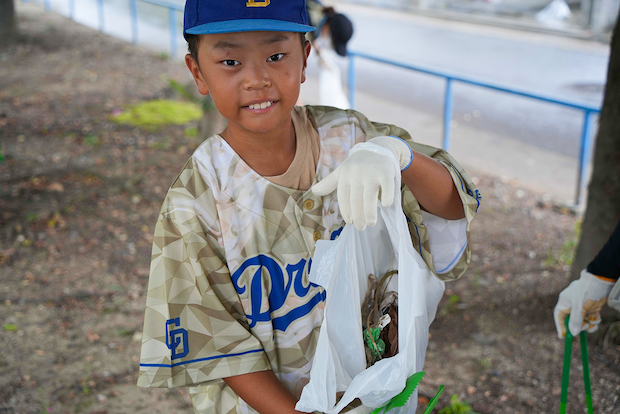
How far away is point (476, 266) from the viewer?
3.92 metres

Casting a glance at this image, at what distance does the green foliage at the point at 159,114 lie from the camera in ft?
22.0

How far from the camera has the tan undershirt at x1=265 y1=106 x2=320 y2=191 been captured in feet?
4.90

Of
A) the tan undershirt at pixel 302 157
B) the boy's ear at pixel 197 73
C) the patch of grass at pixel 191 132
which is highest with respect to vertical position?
the boy's ear at pixel 197 73

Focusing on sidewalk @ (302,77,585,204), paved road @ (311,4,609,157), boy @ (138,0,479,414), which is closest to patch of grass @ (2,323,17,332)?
boy @ (138,0,479,414)

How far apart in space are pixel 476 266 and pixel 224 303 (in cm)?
281

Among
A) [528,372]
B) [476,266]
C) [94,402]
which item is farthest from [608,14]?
[94,402]

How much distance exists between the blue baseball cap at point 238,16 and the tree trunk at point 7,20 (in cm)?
1161

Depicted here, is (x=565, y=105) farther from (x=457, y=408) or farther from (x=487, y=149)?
(x=457, y=408)

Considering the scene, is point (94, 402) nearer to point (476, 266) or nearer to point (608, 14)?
point (476, 266)

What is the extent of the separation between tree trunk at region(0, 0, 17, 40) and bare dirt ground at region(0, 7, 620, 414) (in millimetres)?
5493

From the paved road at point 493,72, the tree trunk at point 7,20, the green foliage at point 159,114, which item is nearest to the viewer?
the green foliage at point 159,114

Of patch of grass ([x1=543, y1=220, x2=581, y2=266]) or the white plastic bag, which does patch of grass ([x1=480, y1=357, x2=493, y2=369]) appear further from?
the white plastic bag

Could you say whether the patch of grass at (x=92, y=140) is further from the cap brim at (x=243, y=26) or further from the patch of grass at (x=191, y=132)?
the cap brim at (x=243, y=26)

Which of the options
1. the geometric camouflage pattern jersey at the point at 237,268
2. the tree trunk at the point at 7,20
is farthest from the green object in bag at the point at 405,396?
the tree trunk at the point at 7,20
